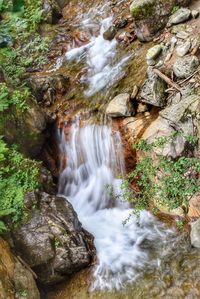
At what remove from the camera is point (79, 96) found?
26.1 feet

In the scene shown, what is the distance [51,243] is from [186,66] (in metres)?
4.02

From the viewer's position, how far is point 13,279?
4.73 meters

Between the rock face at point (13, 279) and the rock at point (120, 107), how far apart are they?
3.25m

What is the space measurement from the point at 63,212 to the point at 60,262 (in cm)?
91

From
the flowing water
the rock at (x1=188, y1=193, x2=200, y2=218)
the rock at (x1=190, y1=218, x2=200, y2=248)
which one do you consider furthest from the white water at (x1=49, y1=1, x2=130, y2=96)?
the rock at (x1=190, y1=218, x2=200, y2=248)

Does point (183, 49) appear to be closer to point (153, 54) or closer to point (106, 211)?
point (153, 54)

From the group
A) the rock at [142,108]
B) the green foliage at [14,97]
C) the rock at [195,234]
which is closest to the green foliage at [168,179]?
the rock at [195,234]

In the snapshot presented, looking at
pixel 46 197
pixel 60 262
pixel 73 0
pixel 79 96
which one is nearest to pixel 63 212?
pixel 46 197

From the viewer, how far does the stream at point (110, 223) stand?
520 centimetres

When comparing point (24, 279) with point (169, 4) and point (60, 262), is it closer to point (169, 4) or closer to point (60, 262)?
point (60, 262)

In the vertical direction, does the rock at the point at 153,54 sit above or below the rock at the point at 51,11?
below

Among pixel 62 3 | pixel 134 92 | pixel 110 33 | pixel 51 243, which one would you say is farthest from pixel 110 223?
pixel 62 3

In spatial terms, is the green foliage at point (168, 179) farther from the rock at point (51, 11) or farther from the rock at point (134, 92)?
the rock at point (51, 11)

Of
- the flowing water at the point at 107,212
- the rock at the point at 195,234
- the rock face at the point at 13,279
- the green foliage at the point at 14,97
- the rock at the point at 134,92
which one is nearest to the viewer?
the rock face at the point at 13,279
